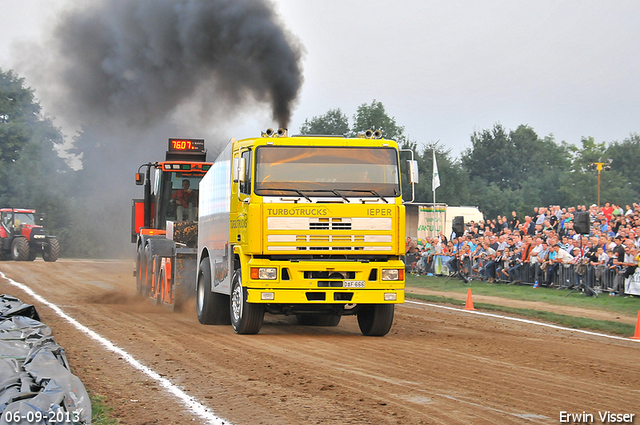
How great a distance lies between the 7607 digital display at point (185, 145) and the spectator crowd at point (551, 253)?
1097cm

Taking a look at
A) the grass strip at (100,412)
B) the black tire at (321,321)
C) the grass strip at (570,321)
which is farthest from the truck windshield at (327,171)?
the grass strip at (570,321)

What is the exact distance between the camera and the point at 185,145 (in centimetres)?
1939

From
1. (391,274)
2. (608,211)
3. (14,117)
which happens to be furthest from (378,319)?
(14,117)

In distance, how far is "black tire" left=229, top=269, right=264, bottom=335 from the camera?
11.6 m

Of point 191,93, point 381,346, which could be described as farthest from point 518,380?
point 191,93

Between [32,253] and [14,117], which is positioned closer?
[32,253]

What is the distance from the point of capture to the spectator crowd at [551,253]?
20453 mm

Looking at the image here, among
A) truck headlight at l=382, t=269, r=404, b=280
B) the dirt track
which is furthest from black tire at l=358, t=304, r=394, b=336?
truck headlight at l=382, t=269, r=404, b=280

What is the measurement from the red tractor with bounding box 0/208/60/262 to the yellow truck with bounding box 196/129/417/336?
3038 cm

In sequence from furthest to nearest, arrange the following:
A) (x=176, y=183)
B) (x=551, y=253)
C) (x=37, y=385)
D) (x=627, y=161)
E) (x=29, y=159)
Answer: (x=627, y=161)
(x=29, y=159)
(x=551, y=253)
(x=176, y=183)
(x=37, y=385)

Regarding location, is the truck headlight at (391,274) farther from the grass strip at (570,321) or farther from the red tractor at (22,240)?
the red tractor at (22,240)

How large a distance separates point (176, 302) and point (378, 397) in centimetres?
941

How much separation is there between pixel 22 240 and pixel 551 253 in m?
27.7

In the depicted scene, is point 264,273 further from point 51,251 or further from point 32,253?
point 32,253
